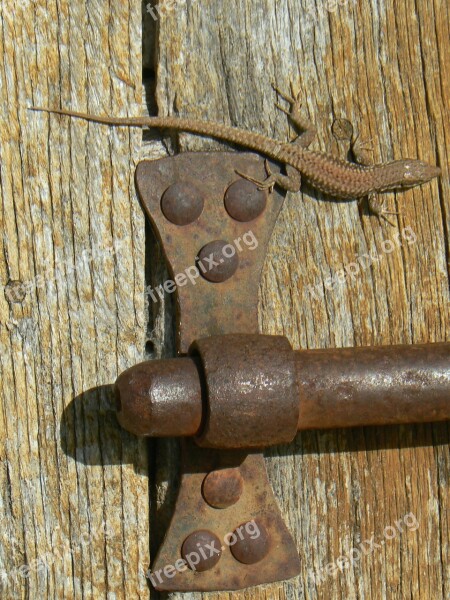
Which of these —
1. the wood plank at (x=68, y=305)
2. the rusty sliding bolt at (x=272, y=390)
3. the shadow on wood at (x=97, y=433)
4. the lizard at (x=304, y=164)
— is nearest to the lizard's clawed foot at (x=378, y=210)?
the lizard at (x=304, y=164)

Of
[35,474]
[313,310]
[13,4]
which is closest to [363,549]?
[313,310]

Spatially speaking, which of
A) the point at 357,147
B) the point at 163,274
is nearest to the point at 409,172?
the point at 357,147

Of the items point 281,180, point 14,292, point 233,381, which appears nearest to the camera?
point 233,381

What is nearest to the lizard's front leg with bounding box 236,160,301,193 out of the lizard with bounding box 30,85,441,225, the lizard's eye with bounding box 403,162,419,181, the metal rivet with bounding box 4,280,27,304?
the lizard with bounding box 30,85,441,225

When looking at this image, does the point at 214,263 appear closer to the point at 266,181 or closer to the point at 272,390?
the point at 266,181

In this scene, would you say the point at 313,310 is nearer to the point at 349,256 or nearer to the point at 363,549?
the point at 349,256

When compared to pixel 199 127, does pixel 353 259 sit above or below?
below

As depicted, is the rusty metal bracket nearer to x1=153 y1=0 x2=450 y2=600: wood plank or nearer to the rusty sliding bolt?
x1=153 y1=0 x2=450 y2=600: wood plank
